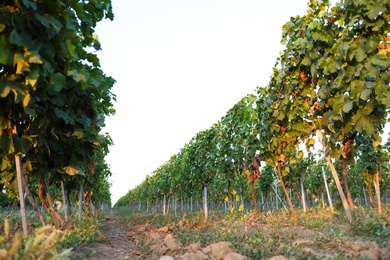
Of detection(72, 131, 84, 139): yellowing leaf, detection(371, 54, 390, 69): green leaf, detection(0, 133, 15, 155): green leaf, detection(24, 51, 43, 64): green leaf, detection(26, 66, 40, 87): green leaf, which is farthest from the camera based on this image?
detection(371, 54, 390, 69): green leaf

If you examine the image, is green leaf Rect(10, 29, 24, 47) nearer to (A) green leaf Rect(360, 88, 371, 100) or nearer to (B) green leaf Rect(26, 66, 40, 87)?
(B) green leaf Rect(26, 66, 40, 87)

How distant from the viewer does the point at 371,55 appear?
16.9ft

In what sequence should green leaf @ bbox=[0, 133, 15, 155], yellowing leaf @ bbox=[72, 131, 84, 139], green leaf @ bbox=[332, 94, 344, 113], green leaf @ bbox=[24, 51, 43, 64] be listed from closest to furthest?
1. green leaf @ bbox=[24, 51, 43, 64]
2. green leaf @ bbox=[0, 133, 15, 155]
3. yellowing leaf @ bbox=[72, 131, 84, 139]
4. green leaf @ bbox=[332, 94, 344, 113]

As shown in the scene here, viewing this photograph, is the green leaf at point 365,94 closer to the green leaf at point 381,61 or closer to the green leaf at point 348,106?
the green leaf at point 348,106

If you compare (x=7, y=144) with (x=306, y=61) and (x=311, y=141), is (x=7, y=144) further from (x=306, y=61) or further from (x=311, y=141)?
(x=311, y=141)

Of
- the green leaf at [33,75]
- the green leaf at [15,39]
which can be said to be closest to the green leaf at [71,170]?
the green leaf at [33,75]

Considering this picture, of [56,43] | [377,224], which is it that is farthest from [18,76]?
[377,224]

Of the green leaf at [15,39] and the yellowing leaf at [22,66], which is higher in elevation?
the green leaf at [15,39]

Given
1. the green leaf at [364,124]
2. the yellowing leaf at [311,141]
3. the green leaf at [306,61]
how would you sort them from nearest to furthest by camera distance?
1. the green leaf at [364,124]
2. the green leaf at [306,61]
3. the yellowing leaf at [311,141]

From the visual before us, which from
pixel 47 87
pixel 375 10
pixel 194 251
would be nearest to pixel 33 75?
pixel 47 87

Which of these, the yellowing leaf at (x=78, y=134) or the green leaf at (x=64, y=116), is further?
the yellowing leaf at (x=78, y=134)

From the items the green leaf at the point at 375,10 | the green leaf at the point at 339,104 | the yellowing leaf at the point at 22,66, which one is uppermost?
the green leaf at the point at 375,10

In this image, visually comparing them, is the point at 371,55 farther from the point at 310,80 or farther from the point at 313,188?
the point at 313,188

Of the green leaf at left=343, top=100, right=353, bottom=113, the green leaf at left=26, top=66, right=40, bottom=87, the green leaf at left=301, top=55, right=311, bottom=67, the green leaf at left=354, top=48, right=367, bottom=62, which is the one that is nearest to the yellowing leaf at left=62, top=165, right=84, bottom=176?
the green leaf at left=26, top=66, right=40, bottom=87
